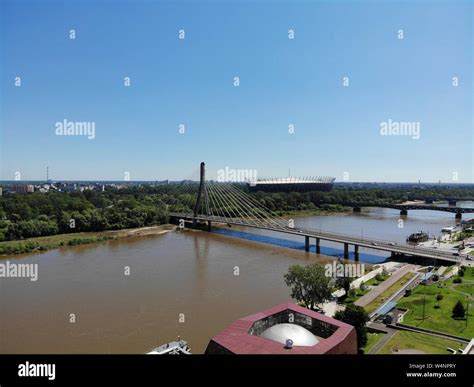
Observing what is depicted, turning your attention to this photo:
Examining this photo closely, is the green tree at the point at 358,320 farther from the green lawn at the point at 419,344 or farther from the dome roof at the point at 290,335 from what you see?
the dome roof at the point at 290,335

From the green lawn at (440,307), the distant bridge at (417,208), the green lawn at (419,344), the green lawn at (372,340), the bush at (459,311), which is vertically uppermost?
the distant bridge at (417,208)

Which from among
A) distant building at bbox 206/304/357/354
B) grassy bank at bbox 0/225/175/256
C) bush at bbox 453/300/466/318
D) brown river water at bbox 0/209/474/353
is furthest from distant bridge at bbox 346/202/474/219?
distant building at bbox 206/304/357/354

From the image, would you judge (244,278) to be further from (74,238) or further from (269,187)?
(269,187)

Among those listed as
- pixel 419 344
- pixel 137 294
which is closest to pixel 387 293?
pixel 419 344

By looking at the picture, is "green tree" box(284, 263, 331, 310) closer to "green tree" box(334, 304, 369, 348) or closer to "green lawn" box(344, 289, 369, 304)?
"green lawn" box(344, 289, 369, 304)

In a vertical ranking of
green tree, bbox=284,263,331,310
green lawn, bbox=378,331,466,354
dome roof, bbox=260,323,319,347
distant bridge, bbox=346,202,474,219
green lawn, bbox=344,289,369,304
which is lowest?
green lawn, bbox=344,289,369,304

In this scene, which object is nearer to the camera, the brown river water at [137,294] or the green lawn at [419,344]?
the green lawn at [419,344]

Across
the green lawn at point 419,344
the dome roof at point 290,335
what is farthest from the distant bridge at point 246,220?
the dome roof at point 290,335

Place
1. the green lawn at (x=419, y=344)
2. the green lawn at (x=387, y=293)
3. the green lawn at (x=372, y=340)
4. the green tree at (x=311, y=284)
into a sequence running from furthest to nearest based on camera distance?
1. the green lawn at (x=387, y=293)
2. the green tree at (x=311, y=284)
3. the green lawn at (x=372, y=340)
4. the green lawn at (x=419, y=344)
